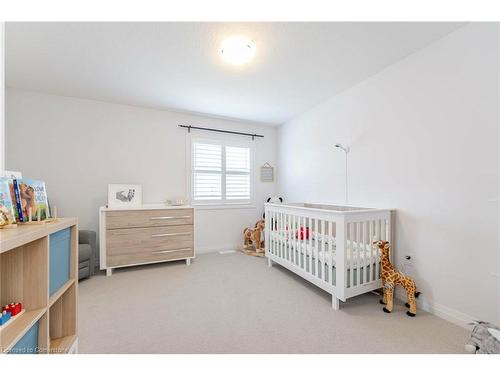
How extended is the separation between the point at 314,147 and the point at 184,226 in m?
2.23

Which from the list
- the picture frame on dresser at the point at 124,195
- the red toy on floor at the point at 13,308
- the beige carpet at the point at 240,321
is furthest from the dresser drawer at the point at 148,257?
the red toy on floor at the point at 13,308

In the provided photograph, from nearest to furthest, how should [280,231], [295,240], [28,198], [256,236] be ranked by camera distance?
[28,198] < [295,240] < [280,231] < [256,236]

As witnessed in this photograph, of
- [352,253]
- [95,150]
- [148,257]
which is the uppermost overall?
[95,150]

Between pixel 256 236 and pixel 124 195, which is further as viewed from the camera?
pixel 256 236

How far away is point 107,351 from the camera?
54.1 inches

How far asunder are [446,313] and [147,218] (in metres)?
3.17

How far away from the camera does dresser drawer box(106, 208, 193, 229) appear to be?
8.73 feet

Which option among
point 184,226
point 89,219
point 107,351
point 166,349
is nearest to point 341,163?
point 184,226

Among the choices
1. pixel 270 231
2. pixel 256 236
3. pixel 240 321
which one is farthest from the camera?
pixel 256 236

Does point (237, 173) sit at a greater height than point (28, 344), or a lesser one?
greater

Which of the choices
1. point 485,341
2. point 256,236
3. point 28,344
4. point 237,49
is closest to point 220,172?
point 256,236

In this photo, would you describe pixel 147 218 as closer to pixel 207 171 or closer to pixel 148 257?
pixel 148 257

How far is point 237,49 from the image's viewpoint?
5.93 ft
